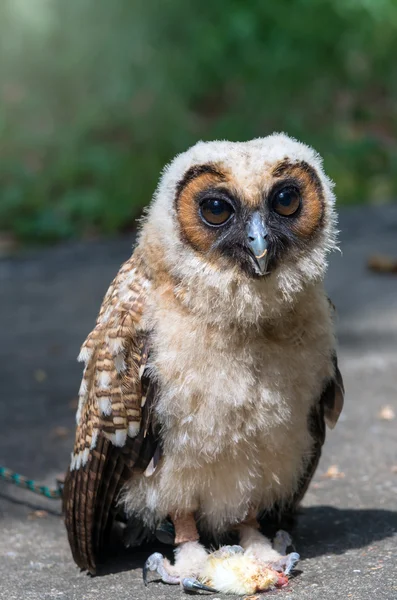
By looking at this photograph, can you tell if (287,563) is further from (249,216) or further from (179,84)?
(179,84)

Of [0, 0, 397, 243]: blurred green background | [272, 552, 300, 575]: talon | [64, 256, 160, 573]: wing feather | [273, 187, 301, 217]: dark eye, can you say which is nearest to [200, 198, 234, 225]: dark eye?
[273, 187, 301, 217]: dark eye

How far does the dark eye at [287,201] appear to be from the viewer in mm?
3510

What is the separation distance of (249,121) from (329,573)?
9.60 meters

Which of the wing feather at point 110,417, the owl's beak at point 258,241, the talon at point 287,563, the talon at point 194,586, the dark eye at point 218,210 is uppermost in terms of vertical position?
the dark eye at point 218,210

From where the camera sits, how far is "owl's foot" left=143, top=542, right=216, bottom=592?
3.78 meters

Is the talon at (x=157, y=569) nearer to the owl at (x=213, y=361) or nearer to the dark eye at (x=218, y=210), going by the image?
the owl at (x=213, y=361)

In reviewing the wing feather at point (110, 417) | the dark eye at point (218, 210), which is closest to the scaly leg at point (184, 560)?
the wing feather at point (110, 417)

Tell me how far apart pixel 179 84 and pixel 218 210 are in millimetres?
10201

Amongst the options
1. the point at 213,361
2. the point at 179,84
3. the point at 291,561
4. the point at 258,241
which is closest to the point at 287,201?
the point at 258,241

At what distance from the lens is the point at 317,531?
14.2 ft

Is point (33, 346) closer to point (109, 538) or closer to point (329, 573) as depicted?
point (109, 538)

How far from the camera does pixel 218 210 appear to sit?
3.50 m

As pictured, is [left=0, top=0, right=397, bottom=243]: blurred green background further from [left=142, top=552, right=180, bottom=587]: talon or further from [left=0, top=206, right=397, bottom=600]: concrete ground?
[left=142, top=552, right=180, bottom=587]: talon

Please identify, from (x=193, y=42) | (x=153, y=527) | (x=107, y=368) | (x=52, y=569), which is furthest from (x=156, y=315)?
(x=193, y=42)
